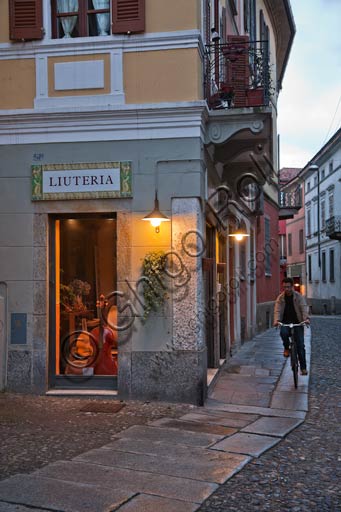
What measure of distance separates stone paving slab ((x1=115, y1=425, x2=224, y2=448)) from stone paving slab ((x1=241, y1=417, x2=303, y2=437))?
56cm

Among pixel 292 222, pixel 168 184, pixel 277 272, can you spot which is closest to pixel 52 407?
pixel 168 184

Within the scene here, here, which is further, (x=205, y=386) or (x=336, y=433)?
(x=205, y=386)

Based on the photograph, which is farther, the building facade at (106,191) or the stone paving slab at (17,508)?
the building facade at (106,191)

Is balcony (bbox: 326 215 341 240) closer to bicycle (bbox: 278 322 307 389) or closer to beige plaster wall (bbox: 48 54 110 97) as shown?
bicycle (bbox: 278 322 307 389)

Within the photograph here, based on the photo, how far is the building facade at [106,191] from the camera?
332 inches

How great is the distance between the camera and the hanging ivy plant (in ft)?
27.6

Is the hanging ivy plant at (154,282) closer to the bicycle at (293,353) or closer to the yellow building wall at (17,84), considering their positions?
the bicycle at (293,353)

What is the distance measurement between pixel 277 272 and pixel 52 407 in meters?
18.1

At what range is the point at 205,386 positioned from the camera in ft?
28.0

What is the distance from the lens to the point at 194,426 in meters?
7.16

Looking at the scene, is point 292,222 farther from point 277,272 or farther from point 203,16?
point 203,16

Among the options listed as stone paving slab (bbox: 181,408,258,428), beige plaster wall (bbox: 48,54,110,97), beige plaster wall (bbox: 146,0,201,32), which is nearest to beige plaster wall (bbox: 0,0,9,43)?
beige plaster wall (bbox: 48,54,110,97)

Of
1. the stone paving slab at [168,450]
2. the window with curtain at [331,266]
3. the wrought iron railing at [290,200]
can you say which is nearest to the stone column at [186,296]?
the stone paving slab at [168,450]

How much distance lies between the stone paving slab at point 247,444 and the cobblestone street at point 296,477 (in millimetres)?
94
